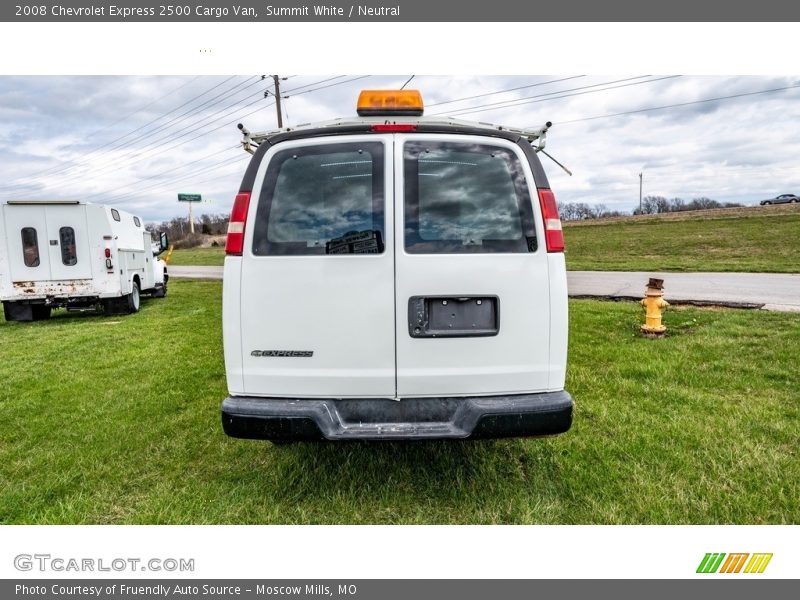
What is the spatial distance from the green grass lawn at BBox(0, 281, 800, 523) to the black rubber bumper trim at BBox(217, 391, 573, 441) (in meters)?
0.56

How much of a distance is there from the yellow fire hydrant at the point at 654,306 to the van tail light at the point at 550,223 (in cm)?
438

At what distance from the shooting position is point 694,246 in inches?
899

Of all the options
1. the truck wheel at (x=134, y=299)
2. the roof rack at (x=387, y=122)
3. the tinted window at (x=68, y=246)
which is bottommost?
the truck wheel at (x=134, y=299)

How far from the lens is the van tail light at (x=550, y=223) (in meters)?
2.70

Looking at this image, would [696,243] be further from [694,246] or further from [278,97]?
[278,97]

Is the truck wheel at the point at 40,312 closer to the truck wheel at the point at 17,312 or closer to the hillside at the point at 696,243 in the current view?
the truck wheel at the point at 17,312

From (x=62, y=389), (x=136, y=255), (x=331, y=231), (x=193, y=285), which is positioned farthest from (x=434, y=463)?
(x=193, y=285)

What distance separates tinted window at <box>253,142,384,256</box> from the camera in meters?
2.65

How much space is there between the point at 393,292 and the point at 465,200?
0.65 metres

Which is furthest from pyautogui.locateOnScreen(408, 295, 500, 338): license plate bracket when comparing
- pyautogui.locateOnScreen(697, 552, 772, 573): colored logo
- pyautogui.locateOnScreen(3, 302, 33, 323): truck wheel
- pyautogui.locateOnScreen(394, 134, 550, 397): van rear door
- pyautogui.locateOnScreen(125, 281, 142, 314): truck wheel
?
pyautogui.locateOnScreen(3, 302, 33, 323): truck wheel

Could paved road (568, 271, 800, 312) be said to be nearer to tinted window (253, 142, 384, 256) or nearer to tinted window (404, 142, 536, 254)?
tinted window (404, 142, 536, 254)

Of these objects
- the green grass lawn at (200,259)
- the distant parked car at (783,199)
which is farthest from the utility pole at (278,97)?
the distant parked car at (783,199)

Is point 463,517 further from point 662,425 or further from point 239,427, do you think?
point 662,425

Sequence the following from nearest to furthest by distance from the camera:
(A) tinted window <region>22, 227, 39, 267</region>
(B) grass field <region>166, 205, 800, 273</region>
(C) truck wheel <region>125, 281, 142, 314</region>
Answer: (A) tinted window <region>22, 227, 39, 267</region>, (C) truck wheel <region>125, 281, 142, 314</region>, (B) grass field <region>166, 205, 800, 273</region>
